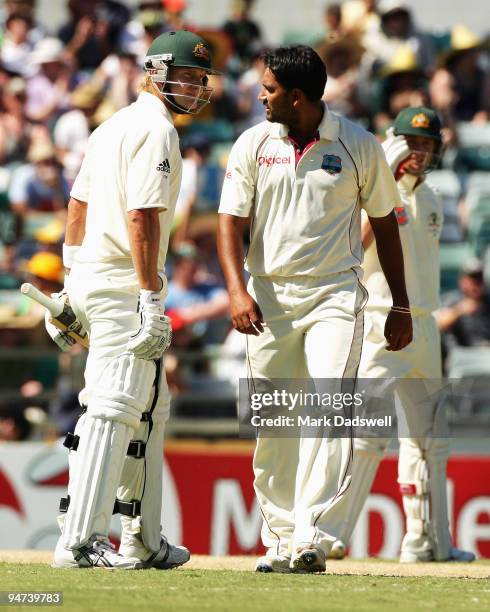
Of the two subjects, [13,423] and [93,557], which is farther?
[13,423]

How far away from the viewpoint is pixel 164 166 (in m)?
5.73

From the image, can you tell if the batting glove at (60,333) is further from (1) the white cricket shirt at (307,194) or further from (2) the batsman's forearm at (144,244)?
(1) the white cricket shirt at (307,194)

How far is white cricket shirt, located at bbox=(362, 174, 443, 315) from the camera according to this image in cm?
743

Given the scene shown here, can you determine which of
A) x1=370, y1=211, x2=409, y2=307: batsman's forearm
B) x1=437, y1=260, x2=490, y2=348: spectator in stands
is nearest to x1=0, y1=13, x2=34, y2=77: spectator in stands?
x1=437, y1=260, x2=490, y2=348: spectator in stands

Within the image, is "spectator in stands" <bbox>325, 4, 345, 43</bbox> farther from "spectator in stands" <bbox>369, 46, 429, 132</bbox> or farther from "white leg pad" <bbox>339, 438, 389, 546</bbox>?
"white leg pad" <bbox>339, 438, 389, 546</bbox>

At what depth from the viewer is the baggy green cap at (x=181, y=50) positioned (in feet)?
19.8

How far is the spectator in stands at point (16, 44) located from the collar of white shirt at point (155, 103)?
9563 millimetres

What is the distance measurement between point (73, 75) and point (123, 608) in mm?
11461

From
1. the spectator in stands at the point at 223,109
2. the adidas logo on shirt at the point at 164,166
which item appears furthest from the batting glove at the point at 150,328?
the spectator in stands at the point at 223,109

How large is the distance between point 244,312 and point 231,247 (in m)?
0.32

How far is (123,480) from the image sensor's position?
601cm

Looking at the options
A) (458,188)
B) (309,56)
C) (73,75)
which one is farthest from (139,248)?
(73,75)

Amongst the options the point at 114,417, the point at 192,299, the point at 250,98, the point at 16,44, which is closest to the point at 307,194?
the point at 114,417

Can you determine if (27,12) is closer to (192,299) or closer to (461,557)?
(192,299)
